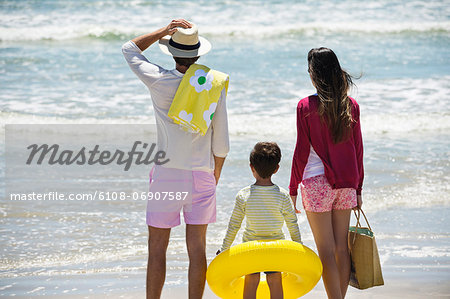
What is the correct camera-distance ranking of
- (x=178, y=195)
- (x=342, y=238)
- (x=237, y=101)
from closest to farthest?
(x=178, y=195), (x=342, y=238), (x=237, y=101)

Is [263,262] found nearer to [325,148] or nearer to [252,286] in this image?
[252,286]

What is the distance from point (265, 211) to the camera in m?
3.22

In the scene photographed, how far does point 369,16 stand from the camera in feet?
57.6

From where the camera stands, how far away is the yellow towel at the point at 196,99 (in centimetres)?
311

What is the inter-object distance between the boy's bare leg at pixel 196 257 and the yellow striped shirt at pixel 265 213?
0.14m

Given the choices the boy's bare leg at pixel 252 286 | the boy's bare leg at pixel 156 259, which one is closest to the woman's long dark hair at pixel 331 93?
the boy's bare leg at pixel 252 286

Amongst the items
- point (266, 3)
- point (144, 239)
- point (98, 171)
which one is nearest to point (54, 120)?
point (98, 171)

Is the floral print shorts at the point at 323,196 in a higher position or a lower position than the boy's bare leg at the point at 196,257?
higher

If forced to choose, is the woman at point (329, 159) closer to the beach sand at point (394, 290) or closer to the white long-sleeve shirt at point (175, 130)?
the white long-sleeve shirt at point (175, 130)

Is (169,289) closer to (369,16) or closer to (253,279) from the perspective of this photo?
(253,279)

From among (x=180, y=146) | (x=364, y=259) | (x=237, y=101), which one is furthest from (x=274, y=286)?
(x=237, y=101)

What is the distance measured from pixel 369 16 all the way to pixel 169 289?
14905mm

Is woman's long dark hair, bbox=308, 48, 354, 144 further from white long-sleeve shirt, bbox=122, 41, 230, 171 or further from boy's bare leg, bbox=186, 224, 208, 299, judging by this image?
boy's bare leg, bbox=186, 224, 208, 299

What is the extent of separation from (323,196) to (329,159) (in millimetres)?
201
